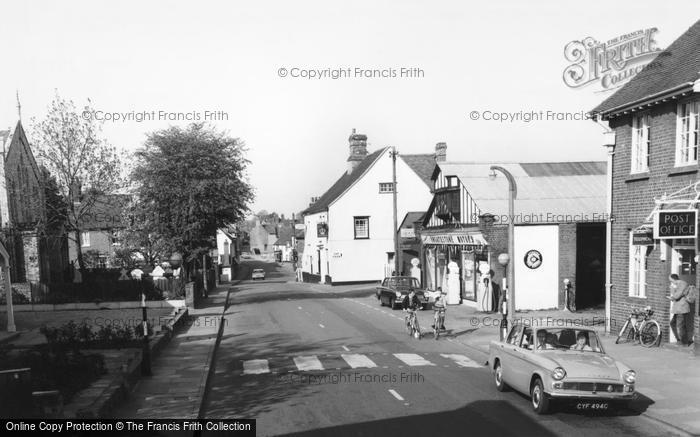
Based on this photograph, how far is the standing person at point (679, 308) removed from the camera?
16.1 metres

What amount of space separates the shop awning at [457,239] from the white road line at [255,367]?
14.1 meters

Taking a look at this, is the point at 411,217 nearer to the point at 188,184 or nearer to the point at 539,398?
the point at 188,184

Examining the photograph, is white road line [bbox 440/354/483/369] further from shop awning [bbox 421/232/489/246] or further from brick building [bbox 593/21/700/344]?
shop awning [bbox 421/232/489/246]

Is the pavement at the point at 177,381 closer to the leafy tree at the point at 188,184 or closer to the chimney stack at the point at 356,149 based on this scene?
the leafy tree at the point at 188,184

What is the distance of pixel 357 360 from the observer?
16.7m

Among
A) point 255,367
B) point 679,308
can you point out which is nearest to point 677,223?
point 679,308

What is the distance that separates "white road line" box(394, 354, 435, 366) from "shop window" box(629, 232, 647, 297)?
23.3 ft

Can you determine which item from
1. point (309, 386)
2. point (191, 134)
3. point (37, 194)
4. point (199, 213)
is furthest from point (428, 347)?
point (37, 194)

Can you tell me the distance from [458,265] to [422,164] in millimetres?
23551

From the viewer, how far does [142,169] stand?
109ft

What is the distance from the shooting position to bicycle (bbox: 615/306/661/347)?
17.3m

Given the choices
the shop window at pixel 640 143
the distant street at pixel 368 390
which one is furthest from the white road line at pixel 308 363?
the shop window at pixel 640 143

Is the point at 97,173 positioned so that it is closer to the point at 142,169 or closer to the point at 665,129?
the point at 142,169

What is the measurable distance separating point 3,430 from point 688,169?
53.2ft
